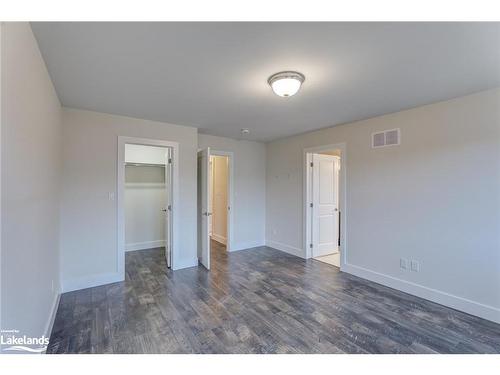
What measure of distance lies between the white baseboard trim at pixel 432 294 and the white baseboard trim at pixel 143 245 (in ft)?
13.0

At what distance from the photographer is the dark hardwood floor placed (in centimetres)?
202

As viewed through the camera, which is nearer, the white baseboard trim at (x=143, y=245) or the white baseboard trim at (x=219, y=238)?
the white baseboard trim at (x=143, y=245)

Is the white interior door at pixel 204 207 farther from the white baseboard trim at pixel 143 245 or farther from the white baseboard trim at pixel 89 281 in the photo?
the white baseboard trim at pixel 143 245

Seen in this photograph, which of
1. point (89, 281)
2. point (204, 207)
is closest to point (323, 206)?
point (204, 207)

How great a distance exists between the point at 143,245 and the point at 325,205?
4.00m

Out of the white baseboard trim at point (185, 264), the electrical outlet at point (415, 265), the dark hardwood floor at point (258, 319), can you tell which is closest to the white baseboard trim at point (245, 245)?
the white baseboard trim at point (185, 264)

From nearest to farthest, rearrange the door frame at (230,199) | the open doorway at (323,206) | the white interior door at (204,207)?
1. the white interior door at (204,207)
2. the open doorway at (323,206)
3. the door frame at (230,199)

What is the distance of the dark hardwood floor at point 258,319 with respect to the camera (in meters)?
2.02

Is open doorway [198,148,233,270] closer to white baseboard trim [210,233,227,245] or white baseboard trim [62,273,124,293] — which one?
white baseboard trim [210,233,227,245]

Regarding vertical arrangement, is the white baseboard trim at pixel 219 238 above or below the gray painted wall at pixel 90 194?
below

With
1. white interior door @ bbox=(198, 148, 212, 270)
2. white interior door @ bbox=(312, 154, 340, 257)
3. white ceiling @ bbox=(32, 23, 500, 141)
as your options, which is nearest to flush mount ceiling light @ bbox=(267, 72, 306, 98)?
white ceiling @ bbox=(32, 23, 500, 141)

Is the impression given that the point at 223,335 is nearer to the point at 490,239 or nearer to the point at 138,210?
the point at 490,239

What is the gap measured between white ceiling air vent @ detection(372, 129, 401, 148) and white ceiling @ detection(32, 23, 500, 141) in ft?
1.02
